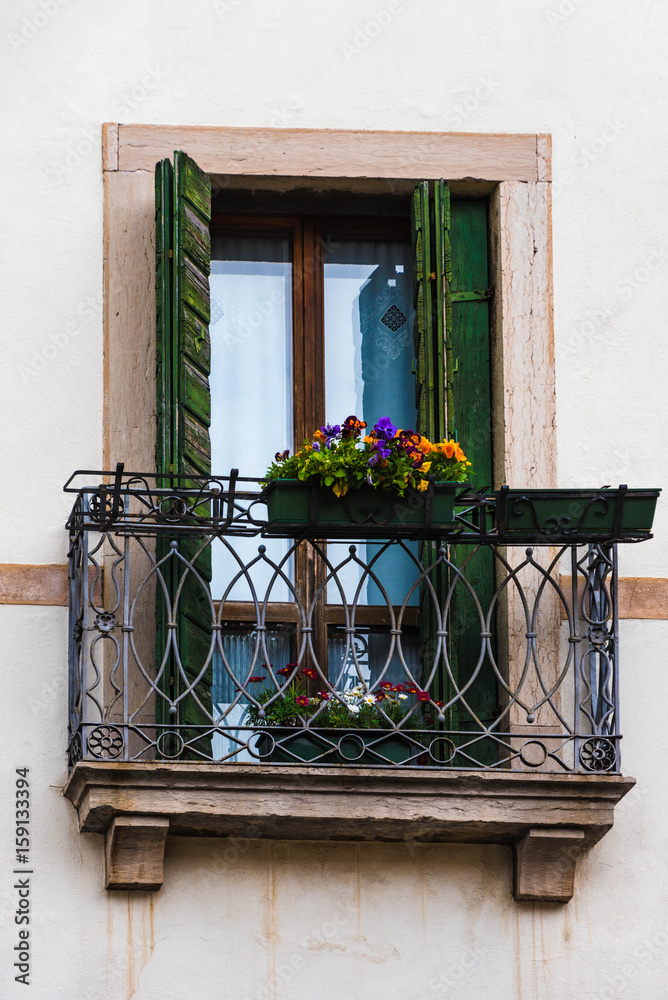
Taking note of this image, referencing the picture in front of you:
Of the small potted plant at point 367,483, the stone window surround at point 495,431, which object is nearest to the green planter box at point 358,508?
the small potted plant at point 367,483

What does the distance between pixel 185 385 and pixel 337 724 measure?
4.65 feet

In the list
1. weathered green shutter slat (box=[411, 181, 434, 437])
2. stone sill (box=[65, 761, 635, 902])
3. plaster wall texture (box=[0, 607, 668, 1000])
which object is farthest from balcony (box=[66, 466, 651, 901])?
weathered green shutter slat (box=[411, 181, 434, 437])

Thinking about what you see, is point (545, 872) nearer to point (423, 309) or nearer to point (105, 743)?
point (105, 743)

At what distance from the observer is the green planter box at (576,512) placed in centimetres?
739

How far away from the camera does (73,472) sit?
25.5ft

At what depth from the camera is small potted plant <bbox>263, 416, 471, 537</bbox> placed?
23.7 ft

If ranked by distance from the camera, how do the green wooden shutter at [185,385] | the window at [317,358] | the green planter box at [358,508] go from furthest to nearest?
the window at [317,358] < the green wooden shutter at [185,385] < the green planter box at [358,508]

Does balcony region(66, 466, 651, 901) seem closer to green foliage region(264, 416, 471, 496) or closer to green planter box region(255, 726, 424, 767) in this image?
green planter box region(255, 726, 424, 767)

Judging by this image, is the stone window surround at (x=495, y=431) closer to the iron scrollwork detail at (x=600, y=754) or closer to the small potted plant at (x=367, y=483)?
the iron scrollwork detail at (x=600, y=754)

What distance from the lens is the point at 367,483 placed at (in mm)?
7289

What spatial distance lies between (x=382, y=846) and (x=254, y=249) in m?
2.56

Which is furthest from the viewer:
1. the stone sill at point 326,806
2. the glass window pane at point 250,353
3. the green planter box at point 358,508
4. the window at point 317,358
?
the glass window pane at point 250,353

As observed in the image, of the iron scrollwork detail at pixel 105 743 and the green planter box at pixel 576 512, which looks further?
the green planter box at pixel 576 512

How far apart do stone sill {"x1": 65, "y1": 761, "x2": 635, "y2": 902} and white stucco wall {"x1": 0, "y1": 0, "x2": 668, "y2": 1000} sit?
0.16 metres
